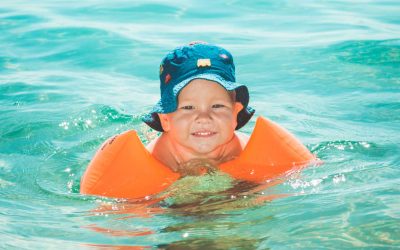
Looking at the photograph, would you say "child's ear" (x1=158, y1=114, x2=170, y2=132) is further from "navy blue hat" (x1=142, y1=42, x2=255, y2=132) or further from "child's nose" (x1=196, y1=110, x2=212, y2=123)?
"child's nose" (x1=196, y1=110, x2=212, y2=123)

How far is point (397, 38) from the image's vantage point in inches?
402

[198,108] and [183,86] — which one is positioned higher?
[183,86]

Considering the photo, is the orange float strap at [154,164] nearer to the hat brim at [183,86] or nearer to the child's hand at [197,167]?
the child's hand at [197,167]

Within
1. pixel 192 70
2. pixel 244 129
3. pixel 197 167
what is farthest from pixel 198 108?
pixel 244 129

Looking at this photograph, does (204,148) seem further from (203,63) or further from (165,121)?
(203,63)

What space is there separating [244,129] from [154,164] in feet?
6.64

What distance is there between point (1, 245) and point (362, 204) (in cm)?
214

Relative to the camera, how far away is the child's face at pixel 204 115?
5.17m

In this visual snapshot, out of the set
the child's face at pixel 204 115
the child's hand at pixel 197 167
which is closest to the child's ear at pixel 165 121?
the child's face at pixel 204 115

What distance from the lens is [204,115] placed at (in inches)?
202

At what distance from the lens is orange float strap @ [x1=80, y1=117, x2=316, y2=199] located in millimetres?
5375

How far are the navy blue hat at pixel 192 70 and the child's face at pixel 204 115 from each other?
0.06 metres

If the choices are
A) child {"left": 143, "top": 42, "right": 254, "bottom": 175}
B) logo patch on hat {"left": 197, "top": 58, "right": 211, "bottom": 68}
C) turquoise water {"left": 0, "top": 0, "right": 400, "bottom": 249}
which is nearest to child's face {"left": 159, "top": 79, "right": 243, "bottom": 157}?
child {"left": 143, "top": 42, "right": 254, "bottom": 175}

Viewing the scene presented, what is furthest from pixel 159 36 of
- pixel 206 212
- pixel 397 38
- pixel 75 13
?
pixel 206 212
